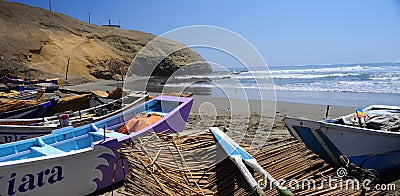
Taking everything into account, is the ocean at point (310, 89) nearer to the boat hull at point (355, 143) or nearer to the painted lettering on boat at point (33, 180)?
the boat hull at point (355, 143)

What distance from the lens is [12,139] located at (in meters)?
6.50

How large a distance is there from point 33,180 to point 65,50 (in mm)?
40757

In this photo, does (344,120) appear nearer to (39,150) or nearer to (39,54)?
(39,150)

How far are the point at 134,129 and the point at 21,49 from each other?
36.1 meters

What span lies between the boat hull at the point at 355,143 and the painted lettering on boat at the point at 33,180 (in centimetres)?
417

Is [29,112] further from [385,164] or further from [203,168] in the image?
[385,164]

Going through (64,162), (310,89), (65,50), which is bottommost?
(64,162)

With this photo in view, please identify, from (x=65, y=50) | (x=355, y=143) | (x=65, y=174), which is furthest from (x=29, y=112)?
(x=65, y=50)

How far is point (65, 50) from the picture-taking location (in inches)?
1587

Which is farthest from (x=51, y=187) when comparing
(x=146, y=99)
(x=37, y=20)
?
(x=37, y=20)

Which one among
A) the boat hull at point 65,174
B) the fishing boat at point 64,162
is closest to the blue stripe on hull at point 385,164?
the fishing boat at point 64,162

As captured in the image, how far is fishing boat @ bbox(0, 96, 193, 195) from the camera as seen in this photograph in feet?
13.2

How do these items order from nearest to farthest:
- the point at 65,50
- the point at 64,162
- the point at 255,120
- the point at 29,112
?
the point at 64,162 < the point at 29,112 < the point at 255,120 < the point at 65,50

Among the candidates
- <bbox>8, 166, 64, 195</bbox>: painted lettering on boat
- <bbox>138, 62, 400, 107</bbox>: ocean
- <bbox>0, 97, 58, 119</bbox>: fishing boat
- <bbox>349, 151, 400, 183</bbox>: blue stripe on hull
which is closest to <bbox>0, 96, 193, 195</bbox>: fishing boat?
<bbox>8, 166, 64, 195</bbox>: painted lettering on boat
